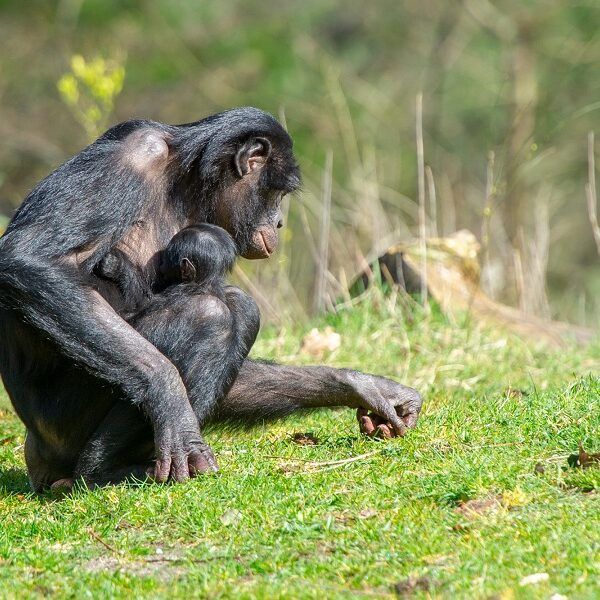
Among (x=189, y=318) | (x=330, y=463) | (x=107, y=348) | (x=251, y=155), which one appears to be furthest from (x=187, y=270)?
(x=330, y=463)

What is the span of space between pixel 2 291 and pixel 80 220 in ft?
1.64

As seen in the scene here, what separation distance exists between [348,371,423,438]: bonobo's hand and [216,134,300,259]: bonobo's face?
920 mm

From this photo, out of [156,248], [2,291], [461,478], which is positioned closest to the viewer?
[461,478]

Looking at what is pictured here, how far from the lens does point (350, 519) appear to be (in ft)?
14.1

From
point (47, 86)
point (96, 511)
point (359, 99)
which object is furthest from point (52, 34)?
point (96, 511)

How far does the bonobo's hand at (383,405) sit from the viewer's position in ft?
18.5

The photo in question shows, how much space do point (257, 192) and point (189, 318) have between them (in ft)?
3.41

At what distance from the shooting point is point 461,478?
14.9ft

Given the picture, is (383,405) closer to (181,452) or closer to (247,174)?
(181,452)

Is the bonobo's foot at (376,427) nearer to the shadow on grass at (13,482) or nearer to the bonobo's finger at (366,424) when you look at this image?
the bonobo's finger at (366,424)

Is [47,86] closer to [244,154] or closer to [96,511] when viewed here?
[244,154]

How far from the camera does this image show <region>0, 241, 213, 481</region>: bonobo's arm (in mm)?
4945

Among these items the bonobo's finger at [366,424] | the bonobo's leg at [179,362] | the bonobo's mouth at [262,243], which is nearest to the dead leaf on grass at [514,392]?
the bonobo's finger at [366,424]

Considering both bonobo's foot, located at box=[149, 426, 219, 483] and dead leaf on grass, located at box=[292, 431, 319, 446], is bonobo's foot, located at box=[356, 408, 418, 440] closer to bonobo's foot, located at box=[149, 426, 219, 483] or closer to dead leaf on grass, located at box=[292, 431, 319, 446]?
dead leaf on grass, located at box=[292, 431, 319, 446]
